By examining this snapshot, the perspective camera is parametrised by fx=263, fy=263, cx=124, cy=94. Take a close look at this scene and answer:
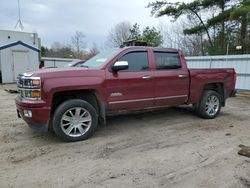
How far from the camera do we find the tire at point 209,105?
6.84 m

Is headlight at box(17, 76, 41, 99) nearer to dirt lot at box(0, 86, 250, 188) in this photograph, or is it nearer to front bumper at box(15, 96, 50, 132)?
front bumper at box(15, 96, 50, 132)

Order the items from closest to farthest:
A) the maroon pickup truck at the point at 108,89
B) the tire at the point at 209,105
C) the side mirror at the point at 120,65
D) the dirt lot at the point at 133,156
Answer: the dirt lot at the point at 133,156, the maroon pickup truck at the point at 108,89, the side mirror at the point at 120,65, the tire at the point at 209,105

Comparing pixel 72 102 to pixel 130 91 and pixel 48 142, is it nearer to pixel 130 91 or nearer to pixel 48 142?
pixel 48 142

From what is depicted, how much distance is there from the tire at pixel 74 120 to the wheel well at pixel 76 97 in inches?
8.0

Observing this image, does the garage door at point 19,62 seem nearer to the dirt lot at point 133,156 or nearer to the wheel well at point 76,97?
the dirt lot at point 133,156

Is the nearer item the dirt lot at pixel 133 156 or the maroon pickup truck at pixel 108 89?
the dirt lot at pixel 133 156

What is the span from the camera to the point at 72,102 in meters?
4.94

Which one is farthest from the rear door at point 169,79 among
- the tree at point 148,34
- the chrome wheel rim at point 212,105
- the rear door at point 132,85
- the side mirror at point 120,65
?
the tree at point 148,34

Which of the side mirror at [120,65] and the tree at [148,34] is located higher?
the tree at [148,34]

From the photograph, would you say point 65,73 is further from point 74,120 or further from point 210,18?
point 210,18

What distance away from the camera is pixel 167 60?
630 centimetres

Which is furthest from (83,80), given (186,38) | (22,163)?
Answer: (186,38)

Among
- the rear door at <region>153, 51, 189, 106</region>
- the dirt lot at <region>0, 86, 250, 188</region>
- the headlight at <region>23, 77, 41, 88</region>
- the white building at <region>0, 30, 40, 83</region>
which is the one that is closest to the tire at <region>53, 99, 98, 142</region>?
the dirt lot at <region>0, 86, 250, 188</region>

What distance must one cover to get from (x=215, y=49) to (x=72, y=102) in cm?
1825
